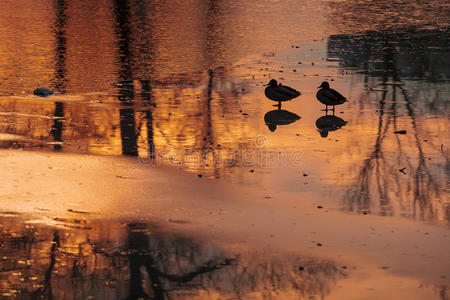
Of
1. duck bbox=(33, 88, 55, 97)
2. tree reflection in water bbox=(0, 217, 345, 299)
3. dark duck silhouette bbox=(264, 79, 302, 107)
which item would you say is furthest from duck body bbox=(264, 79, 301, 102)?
tree reflection in water bbox=(0, 217, 345, 299)

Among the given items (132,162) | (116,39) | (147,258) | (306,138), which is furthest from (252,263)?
(116,39)

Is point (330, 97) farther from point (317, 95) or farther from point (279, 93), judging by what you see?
point (279, 93)

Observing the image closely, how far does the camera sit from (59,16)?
3497cm

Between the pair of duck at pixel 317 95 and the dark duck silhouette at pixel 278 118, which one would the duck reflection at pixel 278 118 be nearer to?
the dark duck silhouette at pixel 278 118

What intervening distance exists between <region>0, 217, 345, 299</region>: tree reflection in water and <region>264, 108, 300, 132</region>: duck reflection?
254 inches

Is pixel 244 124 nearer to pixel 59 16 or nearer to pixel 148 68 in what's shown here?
pixel 148 68

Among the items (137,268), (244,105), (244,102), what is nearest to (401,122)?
(244,105)

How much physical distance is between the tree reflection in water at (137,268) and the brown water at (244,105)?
6 cm

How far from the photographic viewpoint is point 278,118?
16391 millimetres

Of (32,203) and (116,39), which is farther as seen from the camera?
(116,39)

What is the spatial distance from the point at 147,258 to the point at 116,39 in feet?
66.8

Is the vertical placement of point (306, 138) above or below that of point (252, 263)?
above

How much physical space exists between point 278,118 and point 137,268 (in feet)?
27.3

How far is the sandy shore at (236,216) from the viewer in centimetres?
866
